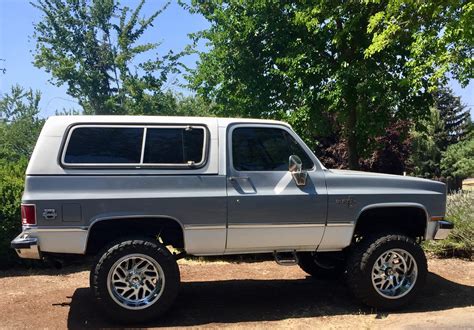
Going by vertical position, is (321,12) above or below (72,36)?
below

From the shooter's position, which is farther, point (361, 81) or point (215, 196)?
point (361, 81)

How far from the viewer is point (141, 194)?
5.12 metres

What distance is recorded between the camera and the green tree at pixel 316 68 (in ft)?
33.4

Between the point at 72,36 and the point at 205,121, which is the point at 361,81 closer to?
the point at 205,121

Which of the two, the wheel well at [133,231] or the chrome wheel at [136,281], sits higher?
the wheel well at [133,231]

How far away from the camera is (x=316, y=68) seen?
34.9 feet

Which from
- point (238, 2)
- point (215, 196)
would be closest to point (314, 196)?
point (215, 196)

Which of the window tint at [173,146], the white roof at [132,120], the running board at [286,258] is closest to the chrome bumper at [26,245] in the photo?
the white roof at [132,120]

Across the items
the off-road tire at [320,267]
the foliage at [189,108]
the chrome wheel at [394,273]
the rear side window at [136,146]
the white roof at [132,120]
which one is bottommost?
the off-road tire at [320,267]

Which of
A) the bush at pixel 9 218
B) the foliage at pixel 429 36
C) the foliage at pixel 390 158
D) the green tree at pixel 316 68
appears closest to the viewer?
the bush at pixel 9 218

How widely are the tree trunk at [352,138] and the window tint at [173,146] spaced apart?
6.24m

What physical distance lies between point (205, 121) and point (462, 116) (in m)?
43.5

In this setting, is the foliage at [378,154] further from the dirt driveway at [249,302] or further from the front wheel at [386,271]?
the front wheel at [386,271]

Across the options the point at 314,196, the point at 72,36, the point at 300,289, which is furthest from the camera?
the point at 72,36
